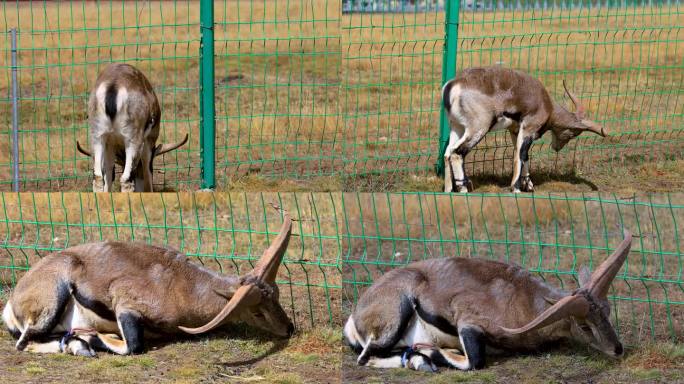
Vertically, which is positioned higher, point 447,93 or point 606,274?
point 447,93

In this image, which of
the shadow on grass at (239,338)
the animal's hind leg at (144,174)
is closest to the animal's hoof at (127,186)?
the animal's hind leg at (144,174)

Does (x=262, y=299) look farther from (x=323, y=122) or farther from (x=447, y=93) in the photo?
(x=323, y=122)

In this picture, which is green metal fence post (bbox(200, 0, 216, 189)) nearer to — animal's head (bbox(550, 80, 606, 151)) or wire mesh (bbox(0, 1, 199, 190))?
wire mesh (bbox(0, 1, 199, 190))

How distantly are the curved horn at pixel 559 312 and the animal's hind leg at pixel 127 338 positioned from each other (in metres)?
3.10

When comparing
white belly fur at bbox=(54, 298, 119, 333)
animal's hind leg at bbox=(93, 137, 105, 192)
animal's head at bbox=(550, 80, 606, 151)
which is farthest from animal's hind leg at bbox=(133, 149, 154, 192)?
animal's head at bbox=(550, 80, 606, 151)

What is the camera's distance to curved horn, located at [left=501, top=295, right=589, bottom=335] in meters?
6.63

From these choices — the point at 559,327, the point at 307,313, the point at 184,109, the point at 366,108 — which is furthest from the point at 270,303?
the point at 184,109

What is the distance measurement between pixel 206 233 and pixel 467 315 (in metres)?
4.22

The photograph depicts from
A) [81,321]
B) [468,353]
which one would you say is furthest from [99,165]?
[468,353]

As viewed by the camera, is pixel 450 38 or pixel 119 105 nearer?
pixel 119 105

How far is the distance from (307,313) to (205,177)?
2840mm

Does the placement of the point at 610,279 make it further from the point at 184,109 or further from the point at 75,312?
the point at 184,109

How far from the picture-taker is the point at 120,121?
885cm

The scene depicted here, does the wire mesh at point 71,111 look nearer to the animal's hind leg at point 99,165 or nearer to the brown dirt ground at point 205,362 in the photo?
the animal's hind leg at point 99,165
